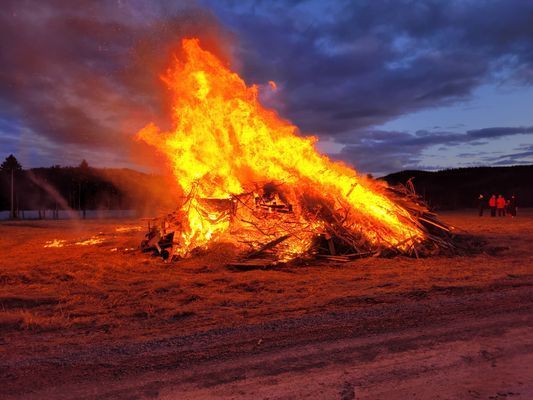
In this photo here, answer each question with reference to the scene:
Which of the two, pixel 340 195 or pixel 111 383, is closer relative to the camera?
pixel 111 383

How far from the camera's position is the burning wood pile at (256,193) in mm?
13844

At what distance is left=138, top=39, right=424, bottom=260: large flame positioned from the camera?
1510cm

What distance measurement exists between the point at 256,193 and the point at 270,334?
921 centimetres

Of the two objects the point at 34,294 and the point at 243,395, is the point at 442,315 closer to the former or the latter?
the point at 243,395

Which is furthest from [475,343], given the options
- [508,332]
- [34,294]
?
[34,294]

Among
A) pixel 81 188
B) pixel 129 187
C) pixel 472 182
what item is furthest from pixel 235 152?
pixel 472 182

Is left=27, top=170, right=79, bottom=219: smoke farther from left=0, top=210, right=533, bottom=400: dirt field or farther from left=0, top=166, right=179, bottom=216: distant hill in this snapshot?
left=0, top=210, right=533, bottom=400: dirt field

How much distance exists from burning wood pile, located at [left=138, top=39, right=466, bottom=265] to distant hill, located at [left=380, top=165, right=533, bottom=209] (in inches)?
2156

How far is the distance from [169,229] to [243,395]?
37.5 feet

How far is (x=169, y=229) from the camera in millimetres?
14906

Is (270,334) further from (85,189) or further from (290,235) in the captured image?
(85,189)

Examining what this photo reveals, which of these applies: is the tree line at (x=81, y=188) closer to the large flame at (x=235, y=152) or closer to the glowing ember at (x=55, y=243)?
the glowing ember at (x=55, y=243)

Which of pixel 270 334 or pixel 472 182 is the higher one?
pixel 472 182

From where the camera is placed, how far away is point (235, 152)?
1558 cm
